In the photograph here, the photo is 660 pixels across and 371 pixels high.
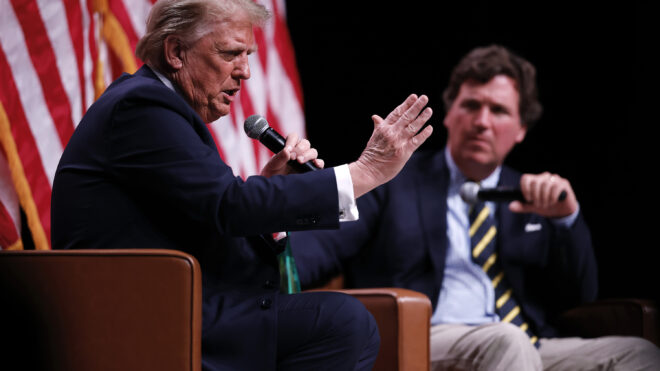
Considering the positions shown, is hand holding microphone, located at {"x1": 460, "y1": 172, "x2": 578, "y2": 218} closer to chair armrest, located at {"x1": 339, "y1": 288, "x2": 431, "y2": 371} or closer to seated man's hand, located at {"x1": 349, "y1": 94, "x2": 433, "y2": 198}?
chair armrest, located at {"x1": 339, "y1": 288, "x2": 431, "y2": 371}

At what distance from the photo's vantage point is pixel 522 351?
1.82 meters

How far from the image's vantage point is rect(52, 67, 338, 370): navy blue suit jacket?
124 cm

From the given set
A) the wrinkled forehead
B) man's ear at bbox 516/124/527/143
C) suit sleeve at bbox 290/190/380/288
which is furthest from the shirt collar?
man's ear at bbox 516/124/527/143

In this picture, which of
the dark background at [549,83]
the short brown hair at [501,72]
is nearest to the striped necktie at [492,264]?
the short brown hair at [501,72]

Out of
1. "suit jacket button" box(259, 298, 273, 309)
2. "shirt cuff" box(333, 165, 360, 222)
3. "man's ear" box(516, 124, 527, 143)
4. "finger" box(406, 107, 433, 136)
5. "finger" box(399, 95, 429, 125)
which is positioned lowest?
"suit jacket button" box(259, 298, 273, 309)

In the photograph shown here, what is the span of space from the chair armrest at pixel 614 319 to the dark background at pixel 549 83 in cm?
76

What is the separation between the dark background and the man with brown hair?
721 mm

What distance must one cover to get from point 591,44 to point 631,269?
0.97 metres

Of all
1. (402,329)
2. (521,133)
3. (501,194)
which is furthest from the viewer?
(521,133)

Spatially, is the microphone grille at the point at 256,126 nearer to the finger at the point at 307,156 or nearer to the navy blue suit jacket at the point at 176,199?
the finger at the point at 307,156

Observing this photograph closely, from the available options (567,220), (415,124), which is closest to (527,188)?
(567,220)

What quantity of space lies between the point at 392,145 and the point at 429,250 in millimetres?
952

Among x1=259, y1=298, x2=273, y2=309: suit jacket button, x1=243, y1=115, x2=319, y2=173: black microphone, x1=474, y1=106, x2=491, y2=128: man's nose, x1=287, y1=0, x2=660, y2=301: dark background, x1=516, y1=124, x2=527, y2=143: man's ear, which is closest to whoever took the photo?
x1=259, y1=298, x2=273, y2=309: suit jacket button

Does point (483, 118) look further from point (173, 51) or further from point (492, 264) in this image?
point (173, 51)
